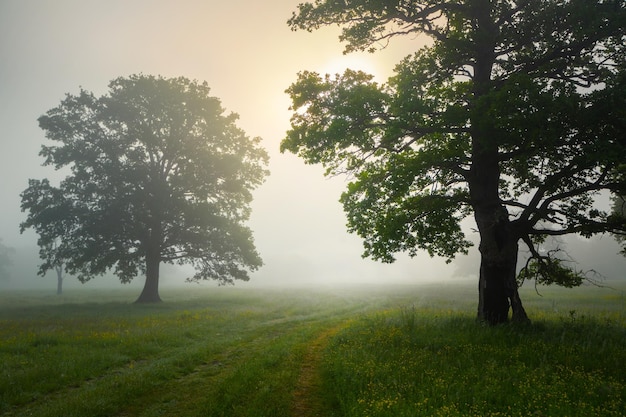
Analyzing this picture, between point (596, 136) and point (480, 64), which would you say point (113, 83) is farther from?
point (596, 136)

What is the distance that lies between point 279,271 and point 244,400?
19467cm

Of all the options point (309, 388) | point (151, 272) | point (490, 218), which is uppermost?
point (490, 218)

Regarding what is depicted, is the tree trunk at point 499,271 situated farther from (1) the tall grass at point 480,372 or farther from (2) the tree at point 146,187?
(2) the tree at point 146,187

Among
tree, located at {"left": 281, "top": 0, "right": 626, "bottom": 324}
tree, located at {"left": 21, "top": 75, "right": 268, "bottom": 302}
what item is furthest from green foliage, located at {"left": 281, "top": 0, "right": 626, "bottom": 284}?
tree, located at {"left": 21, "top": 75, "right": 268, "bottom": 302}

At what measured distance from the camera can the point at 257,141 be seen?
32.8 meters

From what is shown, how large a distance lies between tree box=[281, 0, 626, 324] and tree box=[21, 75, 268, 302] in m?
18.6

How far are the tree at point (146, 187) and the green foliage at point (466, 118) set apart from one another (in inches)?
733

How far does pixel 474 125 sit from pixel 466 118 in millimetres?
422

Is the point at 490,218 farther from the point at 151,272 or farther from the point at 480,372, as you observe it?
the point at 151,272

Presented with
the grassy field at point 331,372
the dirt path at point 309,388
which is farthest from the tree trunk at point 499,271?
the dirt path at point 309,388

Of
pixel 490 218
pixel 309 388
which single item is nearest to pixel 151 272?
pixel 309 388

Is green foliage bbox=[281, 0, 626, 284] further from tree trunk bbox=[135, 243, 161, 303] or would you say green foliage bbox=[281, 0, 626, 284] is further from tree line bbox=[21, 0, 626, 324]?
tree trunk bbox=[135, 243, 161, 303]

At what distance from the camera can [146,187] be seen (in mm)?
29188

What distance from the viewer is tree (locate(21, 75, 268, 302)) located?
90.9 feet
